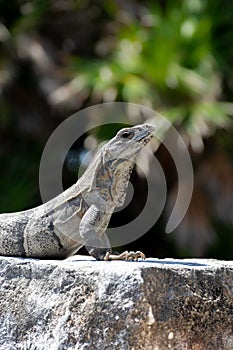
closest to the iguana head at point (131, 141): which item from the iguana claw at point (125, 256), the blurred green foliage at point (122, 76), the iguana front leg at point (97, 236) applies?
the iguana front leg at point (97, 236)

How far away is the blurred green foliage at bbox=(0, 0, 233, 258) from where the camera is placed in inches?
405

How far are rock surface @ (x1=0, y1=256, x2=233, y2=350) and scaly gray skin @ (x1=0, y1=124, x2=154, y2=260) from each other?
0.54 feet

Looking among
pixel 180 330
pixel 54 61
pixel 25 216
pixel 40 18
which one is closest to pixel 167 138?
pixel 54 61

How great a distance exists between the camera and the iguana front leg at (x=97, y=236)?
455cm

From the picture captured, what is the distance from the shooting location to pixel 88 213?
4613 millimetres

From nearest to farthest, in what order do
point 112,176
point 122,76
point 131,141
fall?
point 131,141 → point 112,176 → point 122,76

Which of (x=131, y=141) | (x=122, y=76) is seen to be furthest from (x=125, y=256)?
(x=122, y=76)

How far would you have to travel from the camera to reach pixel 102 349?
13.8ft

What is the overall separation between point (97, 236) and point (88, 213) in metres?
0.13

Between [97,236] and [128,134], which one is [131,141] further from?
[97,236]

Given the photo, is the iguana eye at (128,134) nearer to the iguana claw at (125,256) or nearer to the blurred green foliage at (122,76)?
the iguana claw at (125,256)

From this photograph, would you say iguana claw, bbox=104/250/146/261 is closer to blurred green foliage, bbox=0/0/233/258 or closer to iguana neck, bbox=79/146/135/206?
iguana neck, bbox=79/146/135/206

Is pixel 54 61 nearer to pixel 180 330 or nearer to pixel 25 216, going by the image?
pixel 25 216

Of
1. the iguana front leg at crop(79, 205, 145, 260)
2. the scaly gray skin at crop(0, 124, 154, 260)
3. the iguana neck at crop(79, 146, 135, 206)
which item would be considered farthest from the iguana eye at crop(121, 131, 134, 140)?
the iguana front leg at crop(79, 205, 145, 260)
